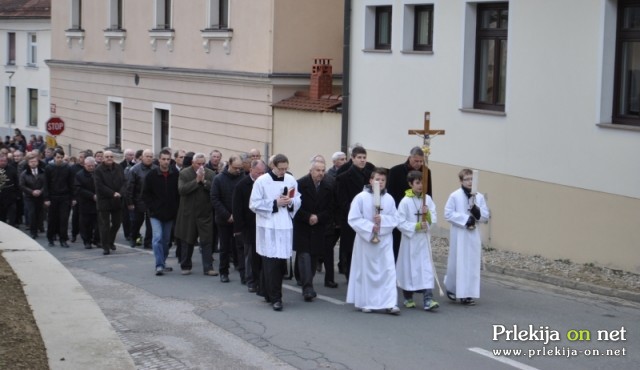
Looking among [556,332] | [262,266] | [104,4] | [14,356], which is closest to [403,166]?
[262,266]

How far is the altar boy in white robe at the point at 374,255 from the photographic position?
12023mm

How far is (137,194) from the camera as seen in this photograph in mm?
18953

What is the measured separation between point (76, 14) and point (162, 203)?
2105 centimetres

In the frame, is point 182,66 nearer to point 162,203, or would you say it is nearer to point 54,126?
point 54,126

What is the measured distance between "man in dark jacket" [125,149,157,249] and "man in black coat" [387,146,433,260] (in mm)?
4918

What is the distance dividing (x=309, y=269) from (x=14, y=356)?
19.0 feet

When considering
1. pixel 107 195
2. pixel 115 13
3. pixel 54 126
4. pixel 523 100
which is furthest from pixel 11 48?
pixel 523 100

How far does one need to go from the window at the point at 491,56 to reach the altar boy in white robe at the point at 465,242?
5462mm

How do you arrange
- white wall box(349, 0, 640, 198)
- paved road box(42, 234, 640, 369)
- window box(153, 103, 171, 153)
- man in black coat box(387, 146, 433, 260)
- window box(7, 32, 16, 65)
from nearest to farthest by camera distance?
paved road box(42, 234, 640, 369), man in black coat box(387, 146, 433, 260), white wall box(349, 0, 640, 198), window box(153, 103, 171, 153), window box(7, 32, 16, 65)

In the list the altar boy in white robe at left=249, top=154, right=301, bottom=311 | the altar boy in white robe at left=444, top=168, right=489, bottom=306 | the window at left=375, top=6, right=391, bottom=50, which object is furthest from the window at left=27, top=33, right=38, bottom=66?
the altar boy in white robe at left=444, top=168, right=489, bottom=306

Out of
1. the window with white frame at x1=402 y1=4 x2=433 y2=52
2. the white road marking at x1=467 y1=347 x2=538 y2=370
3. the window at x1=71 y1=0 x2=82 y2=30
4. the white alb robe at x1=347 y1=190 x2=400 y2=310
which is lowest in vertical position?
the white road marking at x1=467 y1=347 x2=538 y2=370

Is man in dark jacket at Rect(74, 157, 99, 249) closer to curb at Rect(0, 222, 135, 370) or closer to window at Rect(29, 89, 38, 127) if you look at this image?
curb at Rect(0, 222, 135, 370)

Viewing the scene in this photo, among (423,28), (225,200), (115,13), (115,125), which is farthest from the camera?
(115,125)

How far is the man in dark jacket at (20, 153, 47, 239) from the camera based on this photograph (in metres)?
21.1
